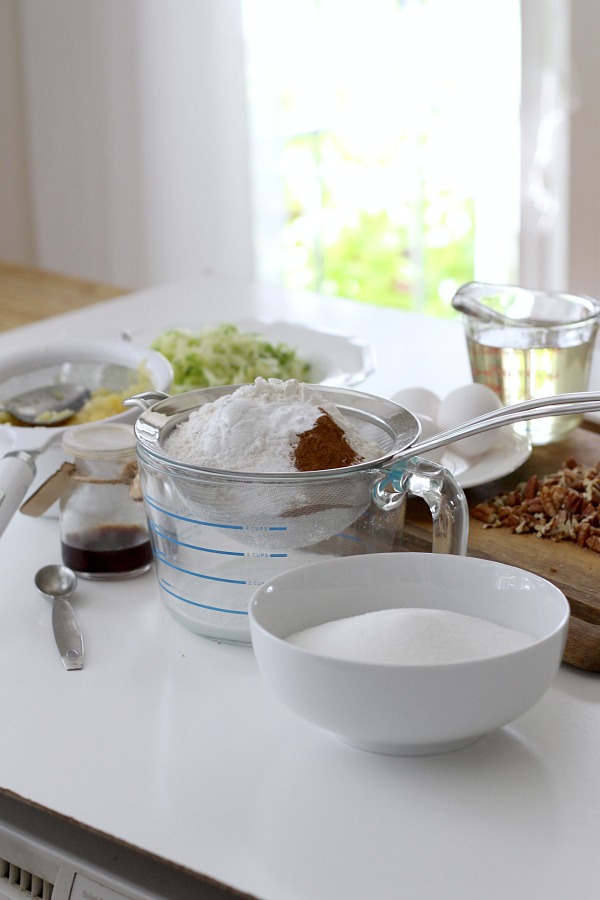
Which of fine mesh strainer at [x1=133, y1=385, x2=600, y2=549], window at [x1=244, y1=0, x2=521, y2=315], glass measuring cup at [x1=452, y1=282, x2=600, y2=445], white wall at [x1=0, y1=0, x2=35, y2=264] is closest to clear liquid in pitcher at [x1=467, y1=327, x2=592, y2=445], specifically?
glass measuring cup at [x1=452, y1=282, x2=600, y2=445]

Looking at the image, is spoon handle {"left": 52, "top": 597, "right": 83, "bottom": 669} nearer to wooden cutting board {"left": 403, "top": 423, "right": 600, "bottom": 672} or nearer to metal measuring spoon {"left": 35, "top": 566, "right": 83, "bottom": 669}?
metal measuring spoon {"left": 35, "top": 566, "right": 83, "bottom": 669}

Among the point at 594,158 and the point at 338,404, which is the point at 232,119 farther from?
the point at 338,404

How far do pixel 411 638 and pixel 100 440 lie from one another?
384 millimetres

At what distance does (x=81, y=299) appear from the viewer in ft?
7.04

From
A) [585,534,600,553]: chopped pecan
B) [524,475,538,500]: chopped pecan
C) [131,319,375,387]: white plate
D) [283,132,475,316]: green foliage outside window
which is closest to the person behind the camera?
[585,534,600,553]: chopped pecan

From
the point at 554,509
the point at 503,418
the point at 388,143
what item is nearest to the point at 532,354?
the point at 554,509

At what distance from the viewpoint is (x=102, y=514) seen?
0.90m

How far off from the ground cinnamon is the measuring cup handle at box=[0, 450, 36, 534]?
274 mm

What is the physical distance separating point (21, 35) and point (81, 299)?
1717mm

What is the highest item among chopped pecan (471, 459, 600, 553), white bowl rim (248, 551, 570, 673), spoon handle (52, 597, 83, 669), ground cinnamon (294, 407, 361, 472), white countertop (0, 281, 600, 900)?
ground cinnamon (294, 407, 361, 472)

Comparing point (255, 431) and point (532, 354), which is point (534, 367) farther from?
point (255, 431)

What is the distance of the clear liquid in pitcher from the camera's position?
1.10m

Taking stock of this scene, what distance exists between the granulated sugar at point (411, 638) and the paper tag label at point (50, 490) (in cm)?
32

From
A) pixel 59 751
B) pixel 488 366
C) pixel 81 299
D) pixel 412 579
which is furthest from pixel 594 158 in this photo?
pixel 59 751
